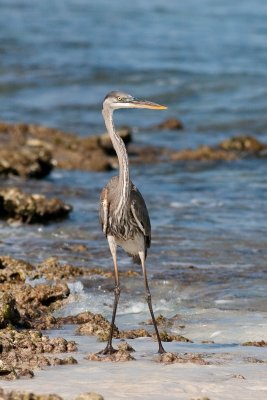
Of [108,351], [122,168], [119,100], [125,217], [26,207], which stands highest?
[119,100]

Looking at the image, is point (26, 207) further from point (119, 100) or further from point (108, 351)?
point (108, 351)

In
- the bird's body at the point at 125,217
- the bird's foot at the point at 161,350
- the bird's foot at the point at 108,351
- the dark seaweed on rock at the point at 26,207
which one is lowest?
the dark seaweed on rock at the point at 26,207

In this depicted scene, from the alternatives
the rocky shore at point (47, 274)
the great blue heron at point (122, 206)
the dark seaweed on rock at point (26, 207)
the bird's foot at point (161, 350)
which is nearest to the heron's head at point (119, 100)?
the great blue heron at point (122, 206)

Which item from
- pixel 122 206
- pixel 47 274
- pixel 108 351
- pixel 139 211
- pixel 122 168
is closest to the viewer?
pixel 108 351

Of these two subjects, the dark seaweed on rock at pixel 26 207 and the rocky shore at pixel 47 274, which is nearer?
the rocky shore at pixel 47 274

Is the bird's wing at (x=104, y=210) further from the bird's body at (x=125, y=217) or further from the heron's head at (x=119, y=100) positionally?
the heron's head at (x=119, y=100)

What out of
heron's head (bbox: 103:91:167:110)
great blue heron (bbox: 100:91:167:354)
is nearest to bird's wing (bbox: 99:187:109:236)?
great blue heron (bbox: 100:91:167:354)

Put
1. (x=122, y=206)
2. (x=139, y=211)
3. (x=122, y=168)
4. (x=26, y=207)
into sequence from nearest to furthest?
(x=122, y=168) < (x=122, y=206) < (x=139, y=211) < (x=26, y=207)

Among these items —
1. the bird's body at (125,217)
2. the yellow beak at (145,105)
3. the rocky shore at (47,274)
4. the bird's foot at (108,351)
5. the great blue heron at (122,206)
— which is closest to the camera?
the rocky shore at (47,274)

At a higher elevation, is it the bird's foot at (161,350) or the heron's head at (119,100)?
the heron's head at (119,100)

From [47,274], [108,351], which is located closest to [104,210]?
[108,351]

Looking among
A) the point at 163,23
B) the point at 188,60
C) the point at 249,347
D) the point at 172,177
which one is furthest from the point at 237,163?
the point at 163,23

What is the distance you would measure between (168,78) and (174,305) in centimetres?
1789

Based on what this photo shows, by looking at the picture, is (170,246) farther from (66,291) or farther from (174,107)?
(174,107)
